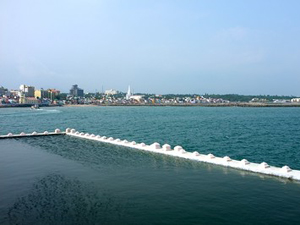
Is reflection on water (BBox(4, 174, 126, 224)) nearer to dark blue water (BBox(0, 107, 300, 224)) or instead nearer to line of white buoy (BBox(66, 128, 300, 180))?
dark blue water (BBox(0, 107, 300, 224))

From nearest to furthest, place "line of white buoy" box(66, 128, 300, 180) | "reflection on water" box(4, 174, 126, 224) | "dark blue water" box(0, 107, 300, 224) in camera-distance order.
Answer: "reflection on water" box(4, 174, 126, 224) < "dark blue water" box(0, 107, 300, 224) < "line of white buoy" box(66, 128, 300, 180)

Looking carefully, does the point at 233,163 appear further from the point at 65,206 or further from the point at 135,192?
the point at 65,206

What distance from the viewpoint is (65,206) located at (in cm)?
1360

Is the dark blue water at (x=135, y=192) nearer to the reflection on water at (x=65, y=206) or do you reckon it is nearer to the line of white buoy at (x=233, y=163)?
the reflection on water at (x=65, y=206)

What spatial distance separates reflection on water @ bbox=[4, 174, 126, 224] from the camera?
39.9 feet

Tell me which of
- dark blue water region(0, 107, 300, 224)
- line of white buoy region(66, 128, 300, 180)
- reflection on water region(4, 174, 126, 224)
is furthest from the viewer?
line of white buoy region(66, 128, 300, 180)

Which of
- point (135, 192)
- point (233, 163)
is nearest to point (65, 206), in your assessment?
point (135, 192)

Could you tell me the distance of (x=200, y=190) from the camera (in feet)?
52.3

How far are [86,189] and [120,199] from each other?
2.53m

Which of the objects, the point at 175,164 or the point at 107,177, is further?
the point at 175,164

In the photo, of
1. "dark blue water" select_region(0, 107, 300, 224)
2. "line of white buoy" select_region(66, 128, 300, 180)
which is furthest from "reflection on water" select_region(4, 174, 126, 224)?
"line of white buoy" select_region(66, 128, 300, 180)

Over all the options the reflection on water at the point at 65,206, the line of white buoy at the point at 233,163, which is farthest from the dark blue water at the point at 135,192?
the line of white buoy at the point at 233,163

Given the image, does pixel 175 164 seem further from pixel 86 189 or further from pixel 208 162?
pixel 86 189

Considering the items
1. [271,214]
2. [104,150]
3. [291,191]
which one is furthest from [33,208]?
[104,150]
